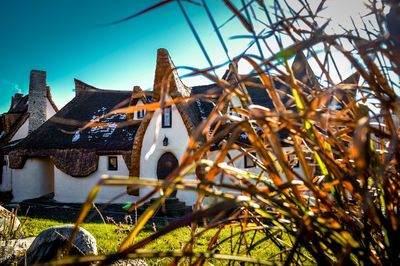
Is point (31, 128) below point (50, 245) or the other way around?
the other way around

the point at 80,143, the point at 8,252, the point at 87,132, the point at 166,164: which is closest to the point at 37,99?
the point at 87,132

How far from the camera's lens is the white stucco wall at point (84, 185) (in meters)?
13.1

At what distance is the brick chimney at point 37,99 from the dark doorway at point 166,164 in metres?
11.9

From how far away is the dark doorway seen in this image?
474 inches

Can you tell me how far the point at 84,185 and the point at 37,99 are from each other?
8914mm

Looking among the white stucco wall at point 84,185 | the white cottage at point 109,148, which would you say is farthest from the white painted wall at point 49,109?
the white stucco wall at point 84,185

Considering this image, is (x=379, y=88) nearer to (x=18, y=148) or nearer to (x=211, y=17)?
(x=211, y=17)

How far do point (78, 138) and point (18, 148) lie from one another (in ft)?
12.7

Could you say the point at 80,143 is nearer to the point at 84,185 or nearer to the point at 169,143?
the point at 84,185

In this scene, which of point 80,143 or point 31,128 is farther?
point 31,128

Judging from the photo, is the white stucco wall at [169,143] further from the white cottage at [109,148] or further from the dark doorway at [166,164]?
the dark doorway at [166,164]

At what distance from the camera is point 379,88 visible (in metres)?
0.73

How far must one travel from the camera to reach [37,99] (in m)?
18.7

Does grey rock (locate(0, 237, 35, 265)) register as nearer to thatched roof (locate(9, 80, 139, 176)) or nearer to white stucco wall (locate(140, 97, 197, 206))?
white stucco wall (locate(140, 97, 197, 206))
